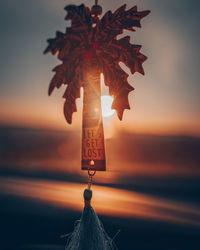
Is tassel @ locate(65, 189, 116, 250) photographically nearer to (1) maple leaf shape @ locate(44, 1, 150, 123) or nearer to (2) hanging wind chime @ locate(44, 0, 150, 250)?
(2) hanging wind chime @ locate(44, 0, 150, 250)

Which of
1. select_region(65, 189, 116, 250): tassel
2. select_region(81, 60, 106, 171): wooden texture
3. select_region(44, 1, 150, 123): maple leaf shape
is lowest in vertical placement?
select_region(65, 189, 116, 250): tassel

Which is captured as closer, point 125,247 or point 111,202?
point 125,247

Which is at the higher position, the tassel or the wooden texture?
the wooden texture

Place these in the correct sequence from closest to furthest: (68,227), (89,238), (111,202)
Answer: (89,238) → (68,227) → (111,202)

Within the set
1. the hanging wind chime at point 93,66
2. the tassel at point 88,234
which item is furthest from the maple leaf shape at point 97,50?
the tassel at point 88,234

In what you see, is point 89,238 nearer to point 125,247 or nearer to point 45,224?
point 125,247

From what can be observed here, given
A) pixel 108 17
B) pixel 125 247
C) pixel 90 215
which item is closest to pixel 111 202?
pixel 125 247

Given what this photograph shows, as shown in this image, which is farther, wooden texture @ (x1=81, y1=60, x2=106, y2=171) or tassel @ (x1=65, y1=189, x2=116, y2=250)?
wooden texture @ (x1=81, y1=60, x2=106, y2=171)

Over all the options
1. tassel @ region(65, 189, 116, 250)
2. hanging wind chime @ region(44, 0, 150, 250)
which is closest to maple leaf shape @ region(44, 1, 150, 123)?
hanging wind chime @ region(44, 0, 150, 250)
